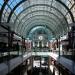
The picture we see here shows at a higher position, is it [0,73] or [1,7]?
[1,7]

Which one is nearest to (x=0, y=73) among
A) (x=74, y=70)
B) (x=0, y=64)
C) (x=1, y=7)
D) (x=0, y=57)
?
(x=0, y=64)

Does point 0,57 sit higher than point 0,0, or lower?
lower

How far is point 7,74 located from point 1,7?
27.4m

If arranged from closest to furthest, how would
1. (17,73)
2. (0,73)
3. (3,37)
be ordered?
(0,73), (3,37), (17,73)

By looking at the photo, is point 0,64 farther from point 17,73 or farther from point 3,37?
point 17,73

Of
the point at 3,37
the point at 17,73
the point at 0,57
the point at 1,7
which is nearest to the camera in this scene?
the point at 0,57

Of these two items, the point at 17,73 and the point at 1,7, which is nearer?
the point at 1,7

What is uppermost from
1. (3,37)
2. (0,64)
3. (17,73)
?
(3,37)

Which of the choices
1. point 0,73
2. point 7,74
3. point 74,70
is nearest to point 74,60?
point 74,70

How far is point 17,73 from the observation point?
163 ft

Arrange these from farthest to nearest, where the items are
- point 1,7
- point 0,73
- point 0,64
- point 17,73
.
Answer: point 17,73
point 1,7
point 0,64
point 0,73

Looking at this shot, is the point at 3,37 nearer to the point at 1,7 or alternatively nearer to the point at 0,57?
the point at 1,7

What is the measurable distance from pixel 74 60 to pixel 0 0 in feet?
90.6

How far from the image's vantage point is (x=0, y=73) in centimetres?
1672
